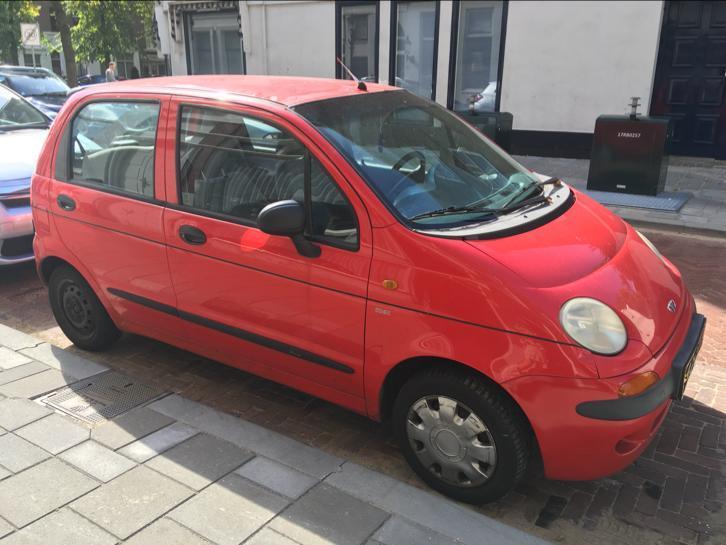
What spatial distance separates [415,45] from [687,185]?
20.8 ft

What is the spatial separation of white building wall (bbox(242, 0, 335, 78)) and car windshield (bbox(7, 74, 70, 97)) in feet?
14.3

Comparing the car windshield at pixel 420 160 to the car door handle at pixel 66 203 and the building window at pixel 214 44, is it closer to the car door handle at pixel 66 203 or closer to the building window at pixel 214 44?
the car door handle at pixel 66 203

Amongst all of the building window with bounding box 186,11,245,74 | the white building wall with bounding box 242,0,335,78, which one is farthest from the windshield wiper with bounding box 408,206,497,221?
the building window with bounding box 186,11,245,74

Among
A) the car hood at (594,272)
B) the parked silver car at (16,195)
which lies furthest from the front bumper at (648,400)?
the parked silver car at (16,195)

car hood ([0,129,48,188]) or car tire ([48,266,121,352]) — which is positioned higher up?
car hood ([0,129,48,188])

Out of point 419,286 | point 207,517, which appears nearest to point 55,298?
point 207,517

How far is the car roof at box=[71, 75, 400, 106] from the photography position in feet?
11.0

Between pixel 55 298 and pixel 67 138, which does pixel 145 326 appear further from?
pixel 67 138

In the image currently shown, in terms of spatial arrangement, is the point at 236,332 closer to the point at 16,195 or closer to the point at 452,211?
the point at 452,211

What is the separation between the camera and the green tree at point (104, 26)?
29.6 m

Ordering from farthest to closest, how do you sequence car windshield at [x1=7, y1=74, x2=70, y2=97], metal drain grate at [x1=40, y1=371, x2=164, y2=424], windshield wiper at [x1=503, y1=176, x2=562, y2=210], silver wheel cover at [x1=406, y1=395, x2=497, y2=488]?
1. car windshield at [x1=7, y1=74, x2=70, y2=97]
2. metal drain grate at [x1=40, y1=371, x2=164, y2=424]
3. windshield wiper at [x1=503, y1=176, x2=562, y2=210]
4. silver wheel cover at [x1=406, y1=395, x2=497, y2=488]

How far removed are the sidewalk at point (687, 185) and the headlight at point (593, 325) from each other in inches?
224

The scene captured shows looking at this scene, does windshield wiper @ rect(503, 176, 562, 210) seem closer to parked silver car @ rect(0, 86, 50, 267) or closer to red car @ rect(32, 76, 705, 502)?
red car @ rect(32, 76, 705, 502)

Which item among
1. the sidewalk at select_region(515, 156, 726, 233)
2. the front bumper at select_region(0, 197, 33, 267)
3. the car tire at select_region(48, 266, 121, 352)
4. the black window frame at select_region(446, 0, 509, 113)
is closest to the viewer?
the car tire at select_region(48, 266, 121, 352)
